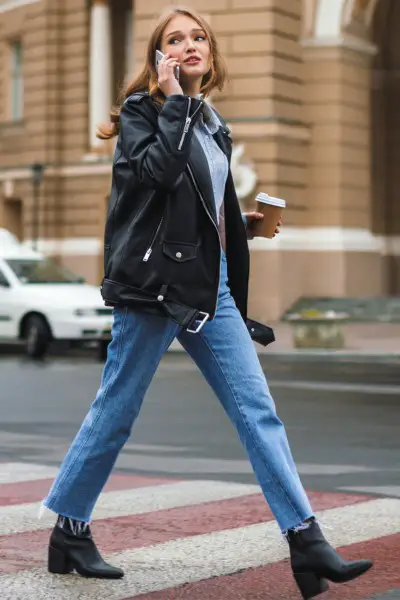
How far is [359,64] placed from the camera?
101 ft

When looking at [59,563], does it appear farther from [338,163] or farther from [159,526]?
[338,163]

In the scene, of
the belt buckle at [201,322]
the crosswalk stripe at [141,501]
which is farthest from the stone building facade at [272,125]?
the belt buckle at [201,322]

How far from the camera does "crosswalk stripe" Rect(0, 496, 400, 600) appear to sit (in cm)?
487

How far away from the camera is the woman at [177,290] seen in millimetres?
4832

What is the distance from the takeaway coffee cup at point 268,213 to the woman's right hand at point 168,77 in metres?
0.59

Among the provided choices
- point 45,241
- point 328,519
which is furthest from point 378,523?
point 45,241

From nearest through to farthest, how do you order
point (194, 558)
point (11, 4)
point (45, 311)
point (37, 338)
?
point (194, 558), point (37, 338), point (45, 311), point (11, 4)

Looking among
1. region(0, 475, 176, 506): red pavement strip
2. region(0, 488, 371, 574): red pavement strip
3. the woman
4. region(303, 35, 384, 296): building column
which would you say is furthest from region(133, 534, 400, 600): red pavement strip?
region(303, 35, 384, 296): building column

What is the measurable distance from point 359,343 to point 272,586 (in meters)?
18.0

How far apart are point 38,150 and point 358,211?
7.94 m

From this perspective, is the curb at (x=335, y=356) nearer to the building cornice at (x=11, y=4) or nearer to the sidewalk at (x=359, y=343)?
the sidewalk at (x=359, y=343)

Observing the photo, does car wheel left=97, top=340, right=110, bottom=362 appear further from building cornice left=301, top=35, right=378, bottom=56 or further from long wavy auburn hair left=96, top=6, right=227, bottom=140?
long wavy auburn hair left=96, top=6, right=227, bottom=140

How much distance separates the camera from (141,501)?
6.92 metres

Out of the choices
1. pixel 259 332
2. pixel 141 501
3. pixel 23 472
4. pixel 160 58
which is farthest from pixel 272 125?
pixel 160 58
